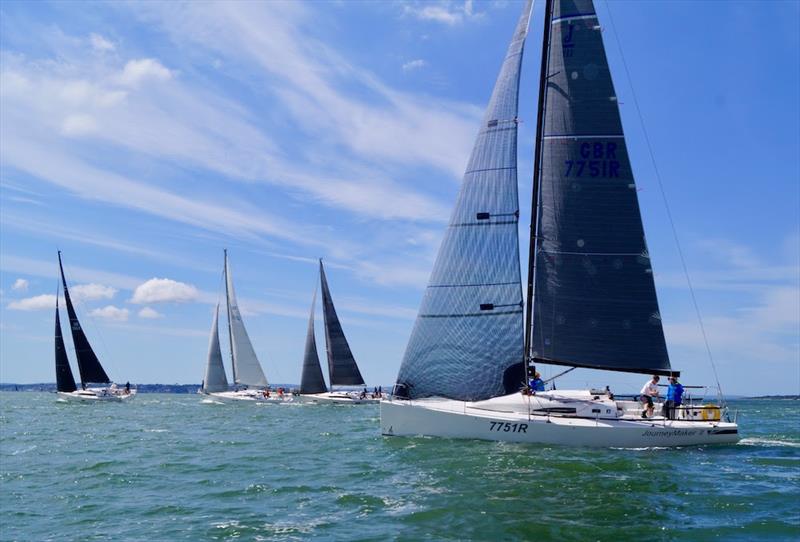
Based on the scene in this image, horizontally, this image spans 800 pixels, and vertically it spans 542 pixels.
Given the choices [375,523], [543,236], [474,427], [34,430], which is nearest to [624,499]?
[375,523]

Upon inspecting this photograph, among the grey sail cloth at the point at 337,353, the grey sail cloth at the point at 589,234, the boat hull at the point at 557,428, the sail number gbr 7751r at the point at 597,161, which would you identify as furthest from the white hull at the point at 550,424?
the grey sail cloth at the point at 337,353

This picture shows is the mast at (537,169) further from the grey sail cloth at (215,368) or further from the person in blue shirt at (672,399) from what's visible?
the grey sail cloth at (215,368)

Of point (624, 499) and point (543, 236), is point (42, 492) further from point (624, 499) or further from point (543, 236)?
point (543, 236)

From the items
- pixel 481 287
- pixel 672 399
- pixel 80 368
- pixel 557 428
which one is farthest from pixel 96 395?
pixel 672 399

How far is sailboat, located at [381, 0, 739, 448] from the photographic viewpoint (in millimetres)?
21297

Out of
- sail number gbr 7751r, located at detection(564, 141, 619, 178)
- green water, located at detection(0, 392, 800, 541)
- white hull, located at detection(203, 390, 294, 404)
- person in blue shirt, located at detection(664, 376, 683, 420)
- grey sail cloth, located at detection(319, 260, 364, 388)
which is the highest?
sail number gbr 7751r, located at detection(564, 141, 619, 178)

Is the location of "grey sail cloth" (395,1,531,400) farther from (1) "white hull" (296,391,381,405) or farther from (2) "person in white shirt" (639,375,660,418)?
(1) "white hull" (296,391,381,405)

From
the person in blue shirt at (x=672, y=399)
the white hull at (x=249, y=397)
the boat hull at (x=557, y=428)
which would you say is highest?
the person in blue shirt at (x=672, y=399)

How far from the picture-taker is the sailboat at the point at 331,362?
60.3 meters

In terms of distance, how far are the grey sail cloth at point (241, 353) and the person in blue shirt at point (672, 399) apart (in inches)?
1929

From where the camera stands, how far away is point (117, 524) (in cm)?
1198

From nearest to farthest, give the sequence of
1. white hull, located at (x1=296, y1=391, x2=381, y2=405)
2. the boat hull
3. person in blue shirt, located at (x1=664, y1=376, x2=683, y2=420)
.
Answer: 1. the boat hull
2. person in blue shirt, located at (x1=664, y1=376, x2=683, y2=420)
3. white hull, located at (x1=296, y1=391, x2=381, y2=405)

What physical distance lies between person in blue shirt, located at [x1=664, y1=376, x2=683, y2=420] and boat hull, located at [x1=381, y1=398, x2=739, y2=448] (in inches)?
19.8

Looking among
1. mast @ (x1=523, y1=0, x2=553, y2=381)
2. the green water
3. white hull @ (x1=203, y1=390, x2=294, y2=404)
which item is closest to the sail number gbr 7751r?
mast @ (x1=523, y1=0, x2=553, y2=381)
